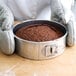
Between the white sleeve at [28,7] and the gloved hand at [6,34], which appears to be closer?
the gloved hand at [6,34]

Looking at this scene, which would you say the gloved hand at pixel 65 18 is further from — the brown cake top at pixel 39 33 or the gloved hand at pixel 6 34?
the gloved hand at pixel 6 34

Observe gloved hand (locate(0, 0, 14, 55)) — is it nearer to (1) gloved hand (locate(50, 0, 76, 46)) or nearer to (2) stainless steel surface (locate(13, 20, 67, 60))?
(2) stainless steel surface (locate(13, 20, 67, 60))

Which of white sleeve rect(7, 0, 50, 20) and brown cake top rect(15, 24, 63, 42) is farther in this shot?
white sleeve rect(7, 0, 50, 20)

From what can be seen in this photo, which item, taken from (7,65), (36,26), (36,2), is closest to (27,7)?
(36,2)

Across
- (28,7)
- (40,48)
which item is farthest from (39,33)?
(28,7)

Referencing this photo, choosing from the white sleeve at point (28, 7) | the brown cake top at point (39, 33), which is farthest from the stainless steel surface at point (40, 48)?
the white sleeve at point (28, 7)

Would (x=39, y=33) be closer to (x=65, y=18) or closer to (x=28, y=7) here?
(x=65, y=18)

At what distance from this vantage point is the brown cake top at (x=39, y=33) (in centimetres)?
48

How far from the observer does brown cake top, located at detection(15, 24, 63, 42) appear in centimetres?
48

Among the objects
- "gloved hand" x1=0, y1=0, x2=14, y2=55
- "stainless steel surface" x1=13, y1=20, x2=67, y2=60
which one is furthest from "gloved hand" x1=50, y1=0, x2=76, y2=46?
"gloved hand" x1=0, y1=0, x2=14, y2=55

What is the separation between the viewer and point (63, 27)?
52 cm

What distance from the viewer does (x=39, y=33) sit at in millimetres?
487

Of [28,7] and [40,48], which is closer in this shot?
[40,48]

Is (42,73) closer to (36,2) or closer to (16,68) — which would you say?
(16,68)
